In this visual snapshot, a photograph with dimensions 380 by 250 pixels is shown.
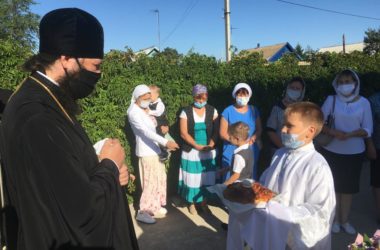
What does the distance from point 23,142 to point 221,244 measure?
3629mm

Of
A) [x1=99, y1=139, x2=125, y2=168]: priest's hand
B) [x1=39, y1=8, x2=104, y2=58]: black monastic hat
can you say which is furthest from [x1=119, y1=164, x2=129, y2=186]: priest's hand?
[x1=39, y1=8, x2=104, y2=58]: black monastic hat

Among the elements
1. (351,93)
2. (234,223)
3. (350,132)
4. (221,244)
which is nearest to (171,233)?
(221,244)

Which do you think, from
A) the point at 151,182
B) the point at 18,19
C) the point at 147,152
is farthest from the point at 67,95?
the point at 18,19

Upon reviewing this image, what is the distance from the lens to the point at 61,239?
1.63 meters

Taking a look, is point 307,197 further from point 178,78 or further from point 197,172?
point 178,78

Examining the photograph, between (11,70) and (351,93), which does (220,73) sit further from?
(11,70)

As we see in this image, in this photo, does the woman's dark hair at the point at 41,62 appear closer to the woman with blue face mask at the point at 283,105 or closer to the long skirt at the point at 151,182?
the long skirt at the point at 151,182

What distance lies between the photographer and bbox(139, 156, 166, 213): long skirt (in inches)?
209

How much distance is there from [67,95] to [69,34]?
31cm

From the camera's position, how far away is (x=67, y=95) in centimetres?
187

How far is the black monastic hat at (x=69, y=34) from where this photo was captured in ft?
5.98

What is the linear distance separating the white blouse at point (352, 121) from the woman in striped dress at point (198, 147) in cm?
182

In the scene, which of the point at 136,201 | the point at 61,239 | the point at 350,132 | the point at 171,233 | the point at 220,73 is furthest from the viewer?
the point at 220,73

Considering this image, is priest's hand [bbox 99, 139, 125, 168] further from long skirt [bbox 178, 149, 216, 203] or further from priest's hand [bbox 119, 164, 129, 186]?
long skirt [bbox 178, 149, 216, 203]
